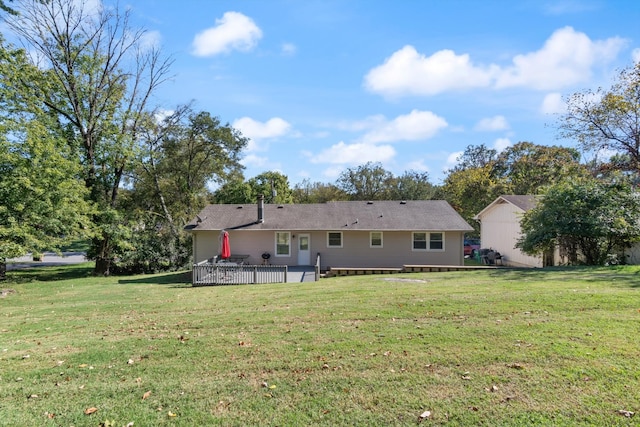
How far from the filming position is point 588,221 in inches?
642

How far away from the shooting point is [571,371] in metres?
4.71

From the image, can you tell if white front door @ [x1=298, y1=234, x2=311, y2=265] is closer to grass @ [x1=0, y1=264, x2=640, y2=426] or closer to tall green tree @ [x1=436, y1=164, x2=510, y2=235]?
grass @ [x1=0, y1=264, x2=640, y2=426]

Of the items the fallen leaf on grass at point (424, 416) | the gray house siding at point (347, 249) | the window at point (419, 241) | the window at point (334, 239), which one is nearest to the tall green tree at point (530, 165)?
the gray house siding at point (347, 249)

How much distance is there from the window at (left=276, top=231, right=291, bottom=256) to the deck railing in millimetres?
5714

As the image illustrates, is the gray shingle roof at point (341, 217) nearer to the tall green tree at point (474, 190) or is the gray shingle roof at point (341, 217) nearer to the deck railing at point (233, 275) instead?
the deck railing at point (233, 275)

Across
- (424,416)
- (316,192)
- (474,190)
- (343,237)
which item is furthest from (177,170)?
(424,416)

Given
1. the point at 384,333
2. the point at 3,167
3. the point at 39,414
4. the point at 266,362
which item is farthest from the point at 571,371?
the point at 3,167

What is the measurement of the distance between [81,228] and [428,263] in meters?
20.2

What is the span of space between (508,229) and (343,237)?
12.7m

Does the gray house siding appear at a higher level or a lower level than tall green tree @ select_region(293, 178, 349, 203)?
lower

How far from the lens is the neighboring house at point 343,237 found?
21.6 m

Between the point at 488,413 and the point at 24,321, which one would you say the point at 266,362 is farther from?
the point at 24,321

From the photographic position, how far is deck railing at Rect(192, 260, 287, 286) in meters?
16.5

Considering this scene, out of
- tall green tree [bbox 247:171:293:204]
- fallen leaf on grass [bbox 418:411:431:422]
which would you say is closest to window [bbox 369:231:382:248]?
fallen leaf on grass [bbox 418:411:431:422]
